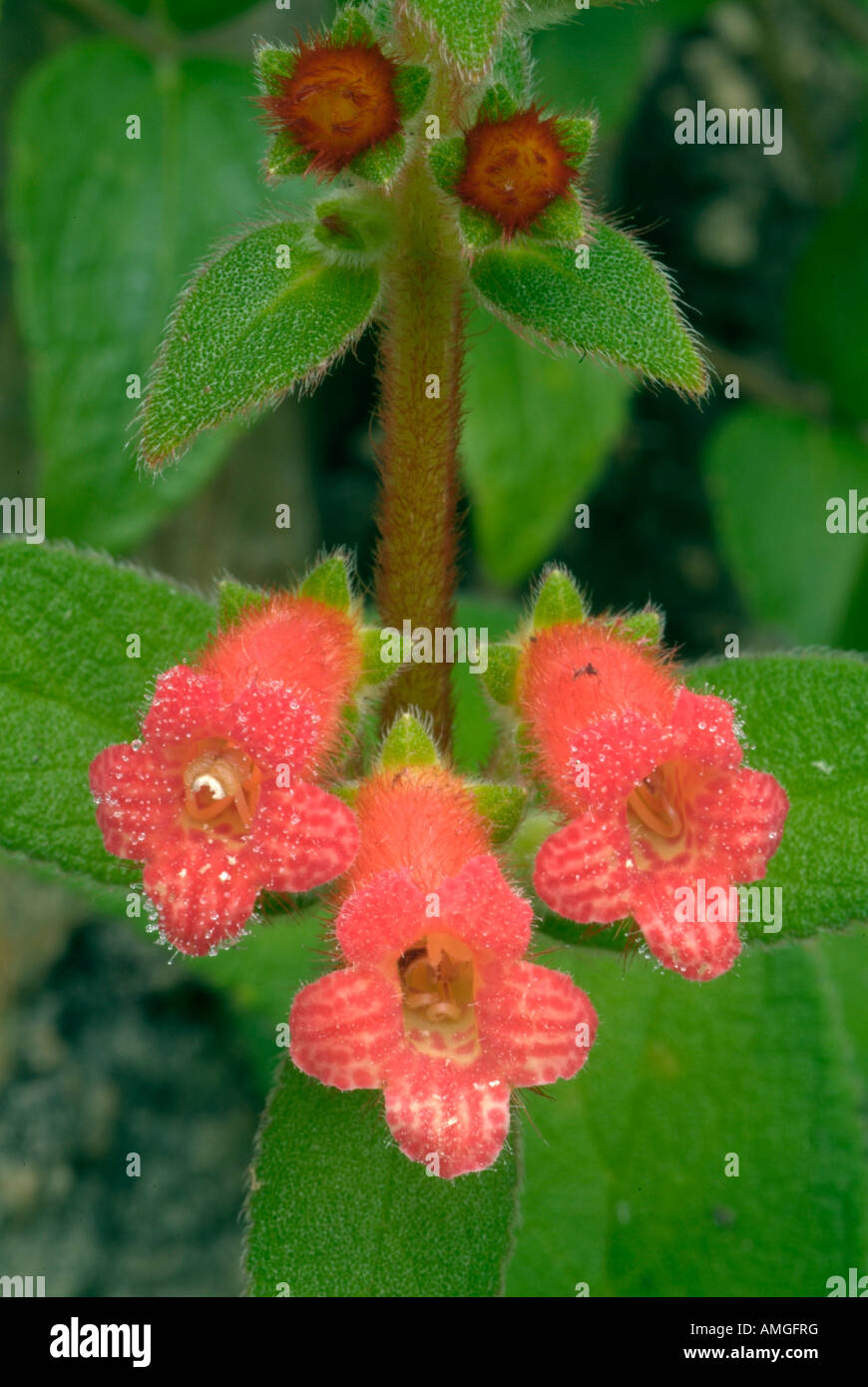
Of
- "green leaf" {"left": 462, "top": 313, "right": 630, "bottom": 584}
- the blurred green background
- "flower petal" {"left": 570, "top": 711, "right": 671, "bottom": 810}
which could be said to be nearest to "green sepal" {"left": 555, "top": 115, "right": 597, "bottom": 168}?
the blurred green background

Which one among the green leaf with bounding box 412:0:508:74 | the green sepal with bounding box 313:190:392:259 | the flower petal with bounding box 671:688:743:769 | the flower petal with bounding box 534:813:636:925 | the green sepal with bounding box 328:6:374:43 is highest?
the green sepal with bounding box 328:6:374:43

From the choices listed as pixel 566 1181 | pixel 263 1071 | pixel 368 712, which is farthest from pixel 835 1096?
pixel 263 1071

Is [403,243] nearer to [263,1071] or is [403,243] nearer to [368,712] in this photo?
[368,712]

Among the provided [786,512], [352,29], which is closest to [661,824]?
[352,29]

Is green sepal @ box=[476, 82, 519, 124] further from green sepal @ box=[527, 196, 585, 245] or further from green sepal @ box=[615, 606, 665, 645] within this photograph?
green sepal @ box=[615, 606, 665, 645]

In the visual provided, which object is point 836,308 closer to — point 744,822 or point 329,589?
point 329,589
